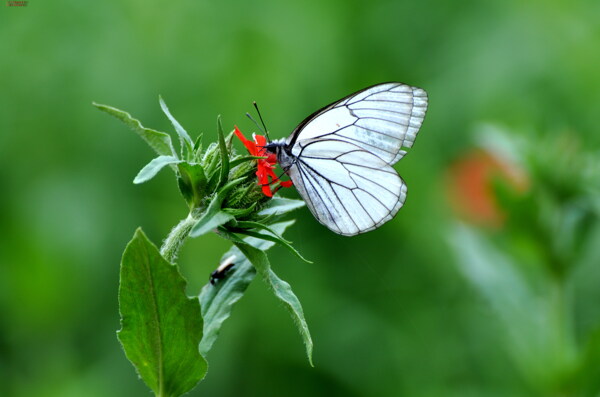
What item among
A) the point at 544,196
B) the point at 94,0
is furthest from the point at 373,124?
the point at 94,0

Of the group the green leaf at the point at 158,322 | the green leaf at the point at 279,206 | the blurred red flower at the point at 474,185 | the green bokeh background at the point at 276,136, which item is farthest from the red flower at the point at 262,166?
the blurred red flower at the point at 474,185

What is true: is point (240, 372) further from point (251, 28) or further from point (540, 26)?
point (540, 26)

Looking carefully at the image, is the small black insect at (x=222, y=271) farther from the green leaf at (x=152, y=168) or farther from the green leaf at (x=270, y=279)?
the green leaf at (x=152, y=168)

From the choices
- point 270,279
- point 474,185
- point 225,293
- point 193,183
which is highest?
point 193,183

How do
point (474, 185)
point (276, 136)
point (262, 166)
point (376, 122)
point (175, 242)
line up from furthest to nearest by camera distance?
point (474, 185)
point (276, 136)
point (376, 122)
point (262, 166)
point (175, 242)

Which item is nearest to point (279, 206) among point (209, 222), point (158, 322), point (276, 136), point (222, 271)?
point (222, 271)

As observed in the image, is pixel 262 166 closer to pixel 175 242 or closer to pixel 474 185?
pixel 175 242

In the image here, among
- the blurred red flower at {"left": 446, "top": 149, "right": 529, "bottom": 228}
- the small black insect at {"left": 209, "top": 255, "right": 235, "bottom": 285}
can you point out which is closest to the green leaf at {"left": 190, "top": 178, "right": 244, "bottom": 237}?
the small black insect at {"left": 209, "top": 255, "right": 235, "bottom": 285}
